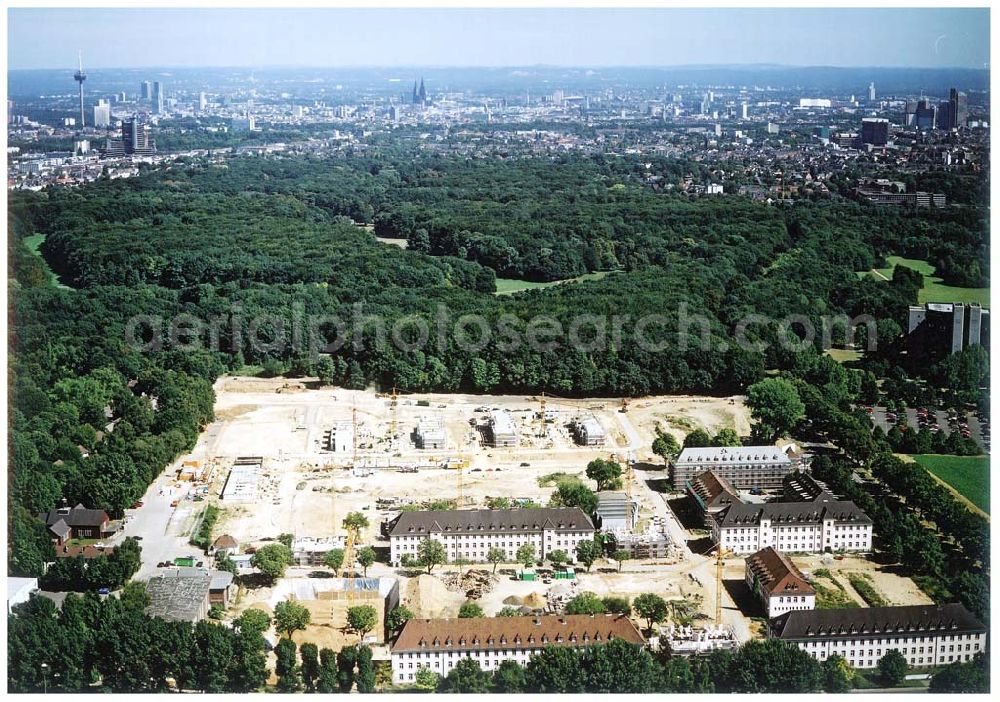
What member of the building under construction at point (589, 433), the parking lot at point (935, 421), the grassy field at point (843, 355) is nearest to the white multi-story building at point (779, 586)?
the building under construction at point (589, 433)

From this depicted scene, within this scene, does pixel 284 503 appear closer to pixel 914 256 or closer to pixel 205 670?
pixel 205 670

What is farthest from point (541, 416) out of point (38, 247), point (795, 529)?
point (38, 247)

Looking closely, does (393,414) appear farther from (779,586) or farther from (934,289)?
(934,289)

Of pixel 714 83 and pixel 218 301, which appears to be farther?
pixel 714 83

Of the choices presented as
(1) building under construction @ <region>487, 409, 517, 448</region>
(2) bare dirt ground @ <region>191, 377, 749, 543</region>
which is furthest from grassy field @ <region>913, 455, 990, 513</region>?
(1) building under construction @ <region>487, 409, 517, 448</region>

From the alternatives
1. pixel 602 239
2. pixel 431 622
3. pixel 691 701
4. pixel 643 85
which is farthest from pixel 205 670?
pixel 643 85

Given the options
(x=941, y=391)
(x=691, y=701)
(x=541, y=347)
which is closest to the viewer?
(x=691, y=701)
